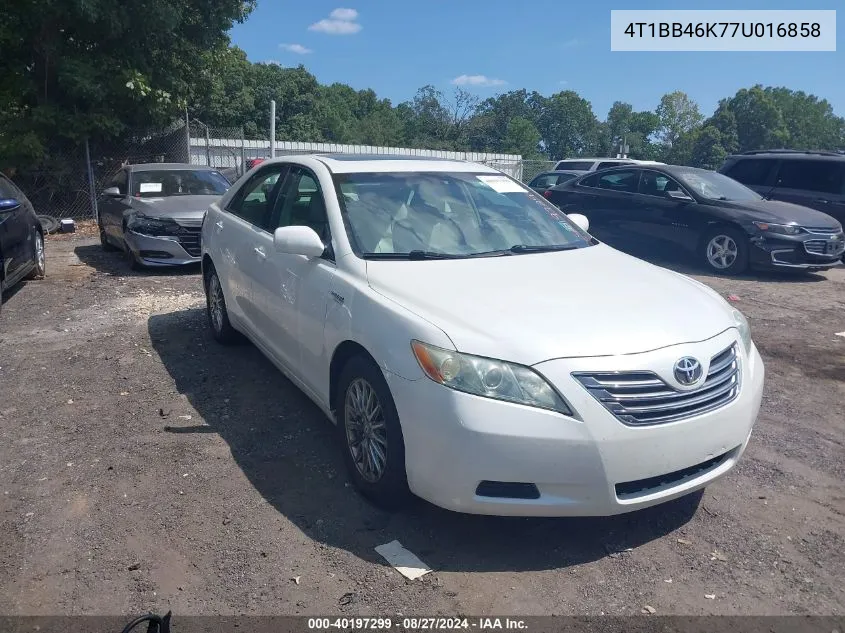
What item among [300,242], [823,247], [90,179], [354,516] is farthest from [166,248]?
[823,247]

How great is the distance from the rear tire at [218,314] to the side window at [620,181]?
7.65 metres

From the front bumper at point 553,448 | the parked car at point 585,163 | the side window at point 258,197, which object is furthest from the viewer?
the parked car at point 585,163

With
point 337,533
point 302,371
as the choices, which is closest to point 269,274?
point 302,371

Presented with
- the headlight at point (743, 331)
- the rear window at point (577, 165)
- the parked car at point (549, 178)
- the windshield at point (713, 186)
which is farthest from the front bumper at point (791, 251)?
the rear window at point (577, 165)

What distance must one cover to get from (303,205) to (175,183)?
669 centimetres

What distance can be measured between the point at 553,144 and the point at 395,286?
84.3 metres

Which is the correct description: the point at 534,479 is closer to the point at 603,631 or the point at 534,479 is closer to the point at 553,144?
the point at 603,631

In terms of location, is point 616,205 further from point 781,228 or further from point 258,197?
point 258,197

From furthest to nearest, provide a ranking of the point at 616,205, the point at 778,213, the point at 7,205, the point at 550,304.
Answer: the point at 616,205, the point at 778,213, the point at 7,205, the point at 550,304

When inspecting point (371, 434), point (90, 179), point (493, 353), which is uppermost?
point (90, 179)

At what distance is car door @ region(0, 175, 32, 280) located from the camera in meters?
7.37

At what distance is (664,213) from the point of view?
36.1 ft

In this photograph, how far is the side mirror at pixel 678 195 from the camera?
1080cm

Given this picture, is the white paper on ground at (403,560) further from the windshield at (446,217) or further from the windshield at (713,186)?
the windshield at (713,186)
